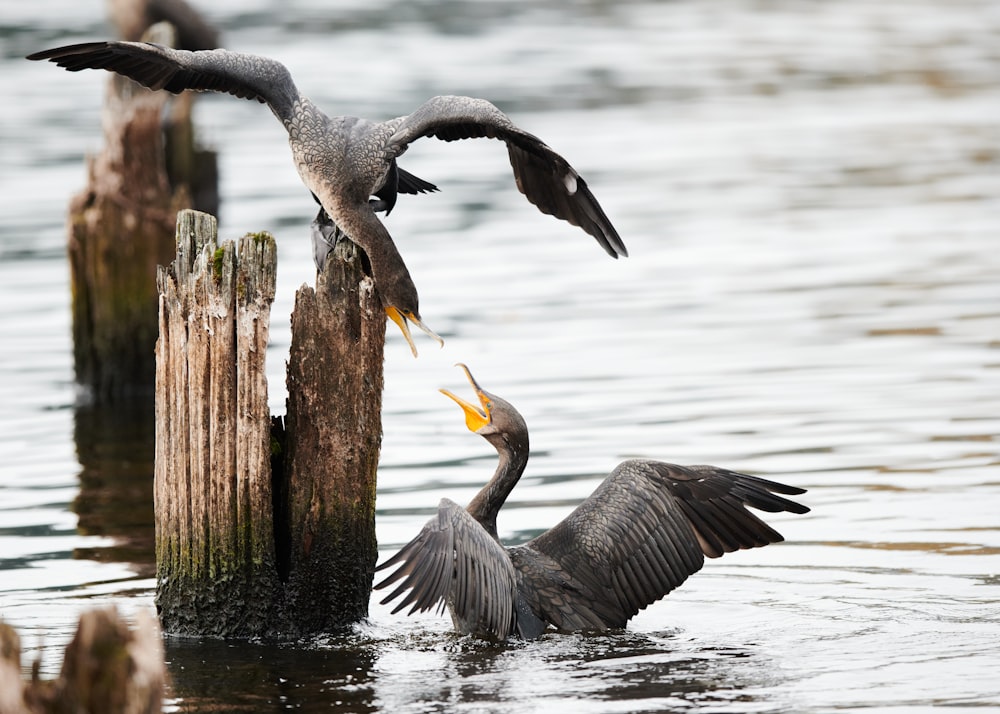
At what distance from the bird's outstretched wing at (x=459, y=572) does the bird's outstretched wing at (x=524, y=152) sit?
4.93 feet

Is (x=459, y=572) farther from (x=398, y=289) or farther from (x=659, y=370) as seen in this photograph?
(x=659, y=370)

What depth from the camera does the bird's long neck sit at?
742 centimetres

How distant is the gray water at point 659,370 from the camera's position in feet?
22.1

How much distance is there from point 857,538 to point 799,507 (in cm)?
122

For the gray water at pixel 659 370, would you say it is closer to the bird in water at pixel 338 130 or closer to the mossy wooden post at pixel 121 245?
the mossy wooden post at pixel 121 245

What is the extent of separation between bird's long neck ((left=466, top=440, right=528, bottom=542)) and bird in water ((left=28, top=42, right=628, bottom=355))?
30.6 inches

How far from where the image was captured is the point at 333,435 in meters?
6.99

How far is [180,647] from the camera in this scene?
6926mm

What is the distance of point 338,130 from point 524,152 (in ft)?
3.43

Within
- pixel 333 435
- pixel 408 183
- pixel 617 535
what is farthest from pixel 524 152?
pixel 617 535

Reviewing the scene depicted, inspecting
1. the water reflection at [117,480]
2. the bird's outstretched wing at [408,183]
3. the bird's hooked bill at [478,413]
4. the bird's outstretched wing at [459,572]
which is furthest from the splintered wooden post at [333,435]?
the water reflection at [117,480]

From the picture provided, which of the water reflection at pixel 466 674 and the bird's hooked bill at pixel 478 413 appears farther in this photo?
the bird's hooked bill at pixel 478 413

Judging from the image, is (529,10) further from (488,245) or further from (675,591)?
(675,591)

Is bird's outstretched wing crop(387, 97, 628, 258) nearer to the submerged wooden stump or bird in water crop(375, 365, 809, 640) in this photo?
the submerged wooden stump
